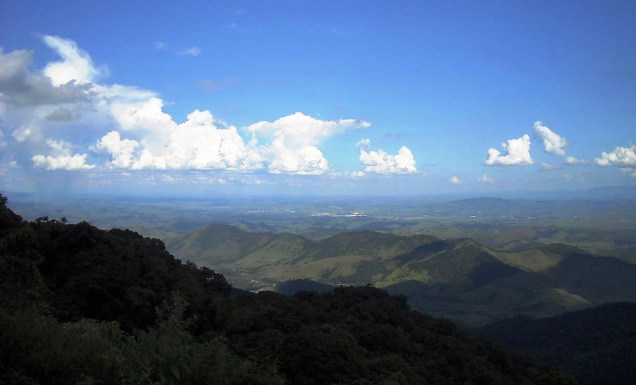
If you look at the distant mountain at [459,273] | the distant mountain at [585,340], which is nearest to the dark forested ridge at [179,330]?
the distant mountain at [585,340]

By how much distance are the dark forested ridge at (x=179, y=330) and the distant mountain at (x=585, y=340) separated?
18.3 metres

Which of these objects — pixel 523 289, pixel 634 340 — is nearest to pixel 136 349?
pixel 634 340

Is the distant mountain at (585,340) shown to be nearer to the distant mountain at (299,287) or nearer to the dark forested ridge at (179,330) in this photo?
the dark forested ridge at (179,330)

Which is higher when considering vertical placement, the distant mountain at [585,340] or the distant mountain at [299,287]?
the distant mountain at [585,340]

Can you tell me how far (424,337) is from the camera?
3359 centimetres

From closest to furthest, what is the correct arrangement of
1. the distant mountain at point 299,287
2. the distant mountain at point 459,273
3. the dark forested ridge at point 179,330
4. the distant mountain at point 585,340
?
the dark forested ridge at point 179,330 → the distant mountain at point 585,340 → the distant mountain at point 299,287 → the distant mountain at point 459,273

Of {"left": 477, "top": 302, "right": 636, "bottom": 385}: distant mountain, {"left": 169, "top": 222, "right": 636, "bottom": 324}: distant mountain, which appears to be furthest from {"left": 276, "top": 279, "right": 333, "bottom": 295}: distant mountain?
{"left": 477, "top": 302, "right": 636, "bottom": 385}: distant mountain

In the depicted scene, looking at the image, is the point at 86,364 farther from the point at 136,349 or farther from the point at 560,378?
the point at 560,378

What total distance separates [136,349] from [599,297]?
14978 centimetres

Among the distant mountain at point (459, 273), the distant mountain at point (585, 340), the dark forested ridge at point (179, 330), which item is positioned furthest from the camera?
the distant mountain at point (459, 273)

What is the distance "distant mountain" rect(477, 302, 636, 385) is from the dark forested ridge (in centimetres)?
1826

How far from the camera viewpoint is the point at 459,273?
149125 millimetres

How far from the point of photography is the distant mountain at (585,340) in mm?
47125

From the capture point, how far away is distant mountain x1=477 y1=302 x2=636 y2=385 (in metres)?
47.1
